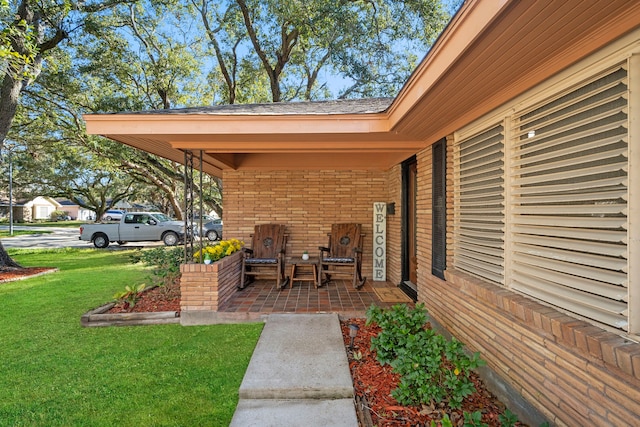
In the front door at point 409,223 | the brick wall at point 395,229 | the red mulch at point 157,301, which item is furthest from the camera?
the brick wall at point 395,229

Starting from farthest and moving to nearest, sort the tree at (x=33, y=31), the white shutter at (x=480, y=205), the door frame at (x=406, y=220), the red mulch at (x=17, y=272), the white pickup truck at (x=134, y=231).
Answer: the white pickup truck at (x=134, y=231)
the tree at (x=33, y=31)
the red mulch at (x=17, y=272)
the door frame at (x=406, y=220)
the white shutter at (x=480, y=205)

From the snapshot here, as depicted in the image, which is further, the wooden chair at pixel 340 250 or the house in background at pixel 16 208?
the house in background at pixel 16 208

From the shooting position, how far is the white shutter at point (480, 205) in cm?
254

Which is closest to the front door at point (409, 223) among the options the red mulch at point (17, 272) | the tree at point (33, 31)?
the tree at point (33, 31)

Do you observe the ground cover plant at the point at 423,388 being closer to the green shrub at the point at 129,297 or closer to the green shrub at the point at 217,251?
the green shrub at the point at 217,251

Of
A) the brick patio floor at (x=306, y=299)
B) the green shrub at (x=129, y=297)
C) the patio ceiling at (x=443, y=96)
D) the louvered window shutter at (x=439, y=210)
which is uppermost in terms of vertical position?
the patio ceiling at (x=443, y=96)

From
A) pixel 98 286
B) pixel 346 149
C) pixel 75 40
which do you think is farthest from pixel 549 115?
pixel 75 40

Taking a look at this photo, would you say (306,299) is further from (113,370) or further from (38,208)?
(38,208)

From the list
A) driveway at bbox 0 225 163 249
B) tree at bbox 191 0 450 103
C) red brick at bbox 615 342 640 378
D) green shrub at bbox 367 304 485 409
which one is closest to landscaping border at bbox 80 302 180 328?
green shrub at bbox 367 304 485 409

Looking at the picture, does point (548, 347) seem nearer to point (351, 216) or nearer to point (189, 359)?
point (189, 359)

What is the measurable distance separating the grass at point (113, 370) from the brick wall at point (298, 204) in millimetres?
2526

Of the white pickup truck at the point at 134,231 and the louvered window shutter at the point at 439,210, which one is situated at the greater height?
the louvered window shutter at the point at 439,210

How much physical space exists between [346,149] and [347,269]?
2.48m

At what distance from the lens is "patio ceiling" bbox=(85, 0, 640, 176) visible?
1461mm
